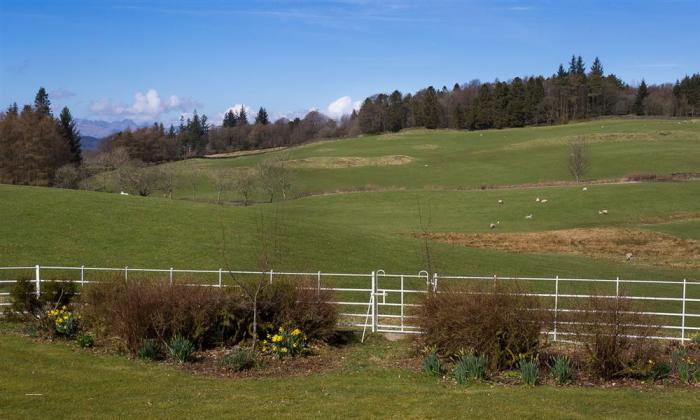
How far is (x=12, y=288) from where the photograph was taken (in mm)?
16266

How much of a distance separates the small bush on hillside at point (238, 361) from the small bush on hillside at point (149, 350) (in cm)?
147

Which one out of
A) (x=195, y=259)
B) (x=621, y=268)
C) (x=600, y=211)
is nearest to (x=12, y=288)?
(x=195, y=259)

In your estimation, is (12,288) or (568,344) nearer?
(568,344)

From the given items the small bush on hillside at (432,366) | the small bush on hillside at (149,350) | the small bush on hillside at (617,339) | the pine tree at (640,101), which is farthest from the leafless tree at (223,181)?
the pine tree at (640,101)

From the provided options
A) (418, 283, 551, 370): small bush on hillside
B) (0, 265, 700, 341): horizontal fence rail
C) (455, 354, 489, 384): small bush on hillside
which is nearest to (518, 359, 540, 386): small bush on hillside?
(418, 283, 551, 370): small bush on hillside

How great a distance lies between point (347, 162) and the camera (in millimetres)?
107000

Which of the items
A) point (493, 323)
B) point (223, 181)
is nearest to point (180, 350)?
point (493, 323)

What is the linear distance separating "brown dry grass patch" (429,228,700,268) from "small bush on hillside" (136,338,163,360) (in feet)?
95.3

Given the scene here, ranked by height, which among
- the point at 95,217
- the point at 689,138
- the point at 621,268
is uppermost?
the point at 689,138

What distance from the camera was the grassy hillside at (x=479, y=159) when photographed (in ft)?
275

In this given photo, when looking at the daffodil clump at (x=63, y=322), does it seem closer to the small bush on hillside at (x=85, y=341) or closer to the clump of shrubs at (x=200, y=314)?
the clump of shrubs at (x=200, y=314)

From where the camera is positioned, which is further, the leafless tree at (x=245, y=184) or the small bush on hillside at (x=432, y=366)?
the leafless tree at (x=245, y=184)

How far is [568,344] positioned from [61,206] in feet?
93.3

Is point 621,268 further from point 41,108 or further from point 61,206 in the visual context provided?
point 41,108
